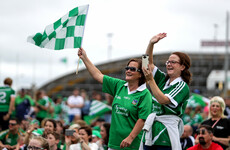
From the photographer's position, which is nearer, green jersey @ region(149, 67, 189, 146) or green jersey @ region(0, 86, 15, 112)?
green jersey @ region(149, 67, 189, 146)

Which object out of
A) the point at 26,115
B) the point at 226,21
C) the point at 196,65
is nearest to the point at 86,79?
the point at 196,65

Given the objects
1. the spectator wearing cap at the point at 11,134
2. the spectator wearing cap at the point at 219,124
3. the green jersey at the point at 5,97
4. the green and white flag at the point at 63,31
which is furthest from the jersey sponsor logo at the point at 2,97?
the spectator wearing cap at the point at 219,124

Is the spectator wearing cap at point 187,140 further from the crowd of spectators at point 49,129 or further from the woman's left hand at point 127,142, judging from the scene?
the woman's left hand at point 127,142

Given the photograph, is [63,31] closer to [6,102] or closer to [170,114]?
[170,114]

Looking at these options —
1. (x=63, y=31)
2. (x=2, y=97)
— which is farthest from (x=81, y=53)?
(x=2, y=97)

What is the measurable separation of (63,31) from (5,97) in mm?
5703

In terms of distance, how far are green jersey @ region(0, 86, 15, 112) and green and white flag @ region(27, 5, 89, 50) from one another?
18.0 feet

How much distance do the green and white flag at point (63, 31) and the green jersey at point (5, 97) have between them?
217 inches

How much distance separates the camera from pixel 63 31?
6.26 meters

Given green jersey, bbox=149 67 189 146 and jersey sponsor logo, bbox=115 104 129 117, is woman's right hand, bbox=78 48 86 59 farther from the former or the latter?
green jersey, bbox=149 67 189 146

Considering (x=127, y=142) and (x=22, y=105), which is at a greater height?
(x=127, y=142)

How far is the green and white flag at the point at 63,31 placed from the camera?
612 centimetres

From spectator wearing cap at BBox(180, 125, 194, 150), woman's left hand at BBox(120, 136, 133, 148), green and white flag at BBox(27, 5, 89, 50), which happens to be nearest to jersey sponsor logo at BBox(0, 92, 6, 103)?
spectator wearing cap at BBox(180, 125, 194, 150)

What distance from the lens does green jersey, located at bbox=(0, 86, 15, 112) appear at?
11383mm
